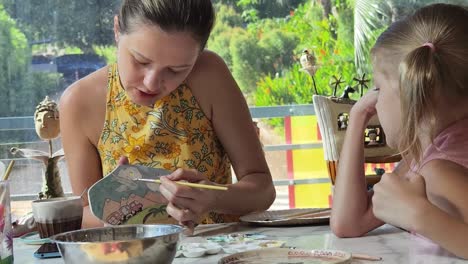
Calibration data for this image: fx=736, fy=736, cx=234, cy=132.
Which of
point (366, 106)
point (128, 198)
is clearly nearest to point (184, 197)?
point (128, 198)

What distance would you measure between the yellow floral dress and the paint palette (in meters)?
0.26

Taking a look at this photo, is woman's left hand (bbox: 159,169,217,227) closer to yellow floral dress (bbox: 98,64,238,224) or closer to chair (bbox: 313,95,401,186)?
yellow floral dress (bbox: 98,64,238,224)

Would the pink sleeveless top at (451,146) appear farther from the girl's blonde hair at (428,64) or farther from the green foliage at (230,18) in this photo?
the green foliage at (230,18)

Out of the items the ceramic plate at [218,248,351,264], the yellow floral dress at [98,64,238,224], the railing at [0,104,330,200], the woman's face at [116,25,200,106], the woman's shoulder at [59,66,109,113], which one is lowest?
the railing at [0,104,330,200]

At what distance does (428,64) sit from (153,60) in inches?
25.1

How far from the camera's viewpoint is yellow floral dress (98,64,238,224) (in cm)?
196

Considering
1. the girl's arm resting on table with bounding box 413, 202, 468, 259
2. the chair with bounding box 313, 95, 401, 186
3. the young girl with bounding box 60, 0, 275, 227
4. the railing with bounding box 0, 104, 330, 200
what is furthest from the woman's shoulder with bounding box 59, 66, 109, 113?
the railing with bounding box 0, 104, 330, 200

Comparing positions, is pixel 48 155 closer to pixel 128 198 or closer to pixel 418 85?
pixel 128 198

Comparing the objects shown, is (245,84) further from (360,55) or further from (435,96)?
(435,96)

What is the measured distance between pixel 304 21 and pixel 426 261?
4.38m

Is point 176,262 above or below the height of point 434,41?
below

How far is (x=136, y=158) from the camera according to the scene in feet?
6.43

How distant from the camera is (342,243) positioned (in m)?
1.41

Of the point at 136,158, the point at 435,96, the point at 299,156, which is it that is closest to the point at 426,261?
the point at 435,96
